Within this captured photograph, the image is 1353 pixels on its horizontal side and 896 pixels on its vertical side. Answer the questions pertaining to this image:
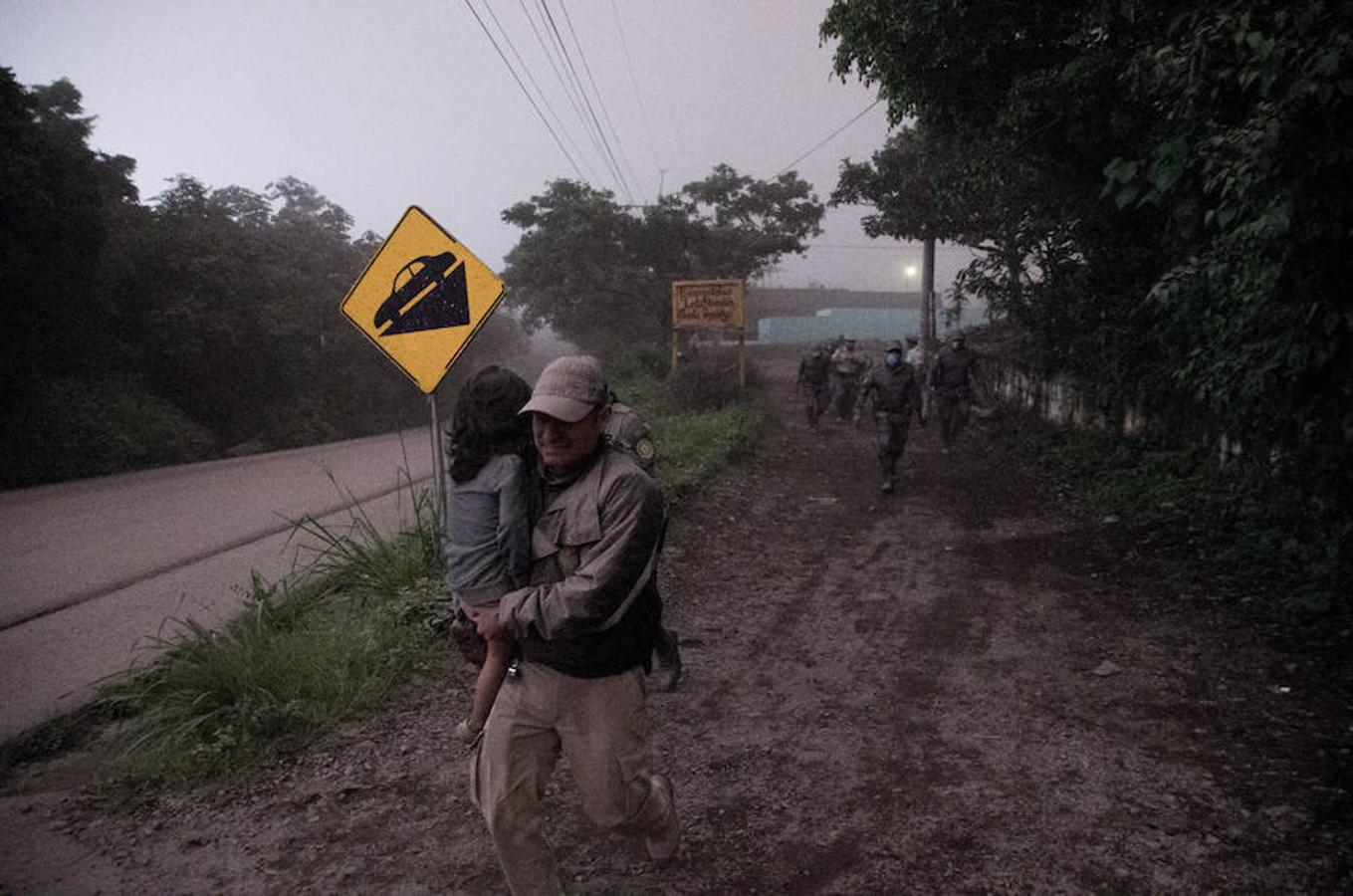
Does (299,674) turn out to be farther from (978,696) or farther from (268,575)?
(978,696)

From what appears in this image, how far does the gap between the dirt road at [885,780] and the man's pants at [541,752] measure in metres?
0.64

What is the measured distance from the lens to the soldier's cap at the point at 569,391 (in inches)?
83.2

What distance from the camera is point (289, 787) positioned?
3498 mm

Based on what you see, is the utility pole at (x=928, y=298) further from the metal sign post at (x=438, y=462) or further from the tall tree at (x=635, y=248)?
the metal sign post at (x=438, y=462)

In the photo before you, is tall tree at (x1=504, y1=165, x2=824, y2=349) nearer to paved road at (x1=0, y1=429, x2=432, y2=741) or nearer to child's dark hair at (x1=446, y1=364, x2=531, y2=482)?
paved road at (x1=0, y1=429, x2=432, y2=741)

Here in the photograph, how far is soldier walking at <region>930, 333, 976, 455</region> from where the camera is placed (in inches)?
470

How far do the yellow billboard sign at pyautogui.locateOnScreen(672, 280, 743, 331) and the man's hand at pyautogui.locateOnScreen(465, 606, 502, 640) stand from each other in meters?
16.3

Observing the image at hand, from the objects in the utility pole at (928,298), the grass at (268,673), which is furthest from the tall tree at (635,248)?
the grass at (268,673)

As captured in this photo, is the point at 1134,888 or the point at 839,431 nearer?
the point at 1134,888

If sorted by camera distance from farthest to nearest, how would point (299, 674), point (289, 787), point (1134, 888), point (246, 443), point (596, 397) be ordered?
point (246, 443)
point (299, 674)
point (289, 787)
point (1134, 888)
point (596, 397)

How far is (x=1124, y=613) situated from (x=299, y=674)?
5.14 m

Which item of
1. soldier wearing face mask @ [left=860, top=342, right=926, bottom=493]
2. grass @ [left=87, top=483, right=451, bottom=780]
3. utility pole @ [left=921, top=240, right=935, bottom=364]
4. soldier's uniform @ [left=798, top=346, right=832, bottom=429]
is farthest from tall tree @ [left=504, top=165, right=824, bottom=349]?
grass @ [left=87, top=483, right=451, bottom=780]

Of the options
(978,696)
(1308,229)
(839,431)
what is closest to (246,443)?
(839,431)

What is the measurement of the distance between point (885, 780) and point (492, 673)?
1.95 meters
